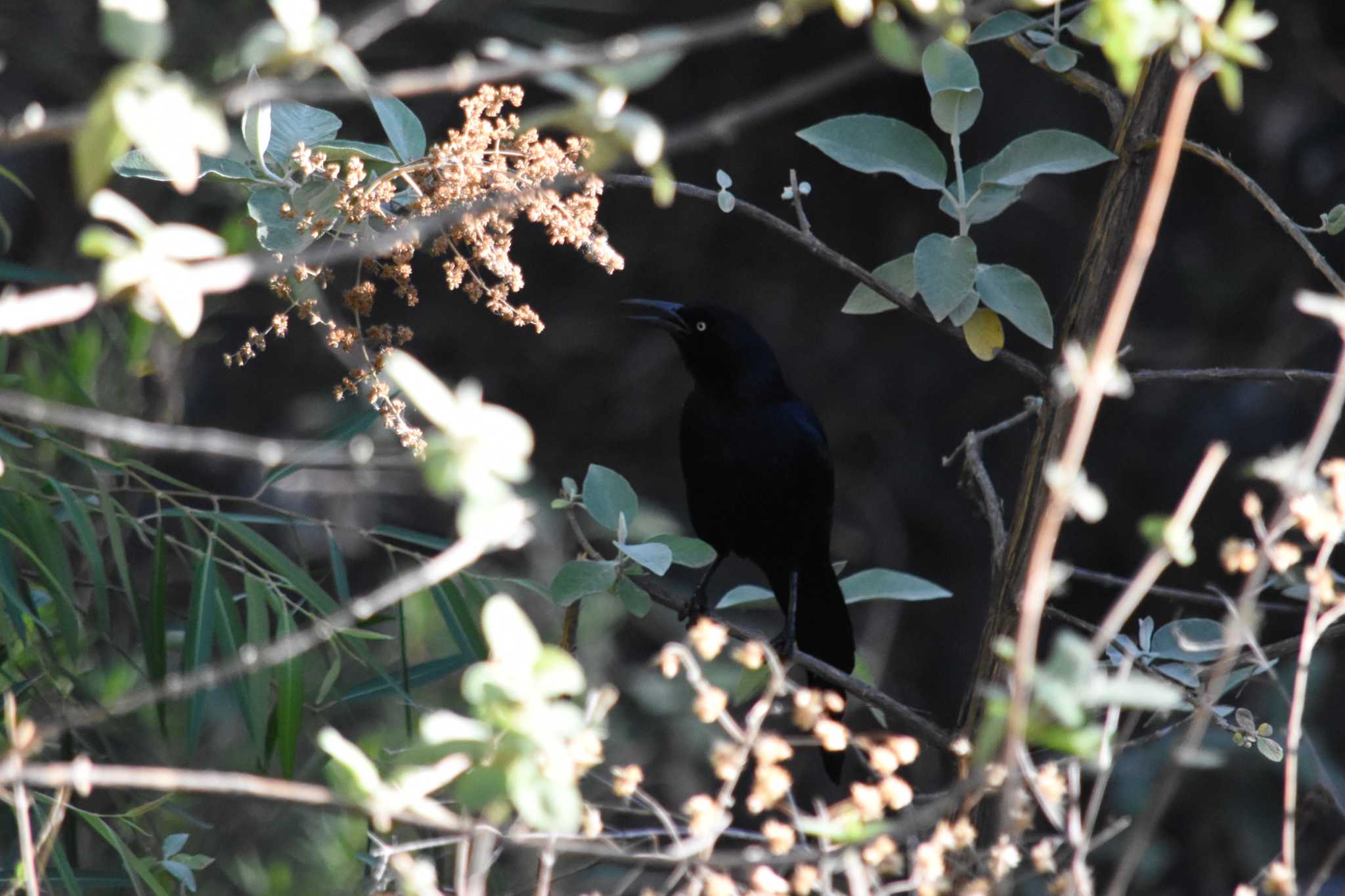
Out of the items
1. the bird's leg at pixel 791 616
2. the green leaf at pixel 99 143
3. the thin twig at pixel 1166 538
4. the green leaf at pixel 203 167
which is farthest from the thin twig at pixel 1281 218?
the bird's leg at pixel 791 616

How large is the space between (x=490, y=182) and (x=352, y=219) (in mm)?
202

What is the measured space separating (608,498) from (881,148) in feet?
2.21

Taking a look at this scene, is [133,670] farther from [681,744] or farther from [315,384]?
[315,384]

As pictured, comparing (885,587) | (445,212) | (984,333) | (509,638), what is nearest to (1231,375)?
(984,333)

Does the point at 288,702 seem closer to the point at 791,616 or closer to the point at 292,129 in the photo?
the point at 292,129

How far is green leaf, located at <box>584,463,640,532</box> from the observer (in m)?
2.33

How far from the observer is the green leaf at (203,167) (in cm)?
215

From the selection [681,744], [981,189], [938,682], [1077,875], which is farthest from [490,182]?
[938,682]

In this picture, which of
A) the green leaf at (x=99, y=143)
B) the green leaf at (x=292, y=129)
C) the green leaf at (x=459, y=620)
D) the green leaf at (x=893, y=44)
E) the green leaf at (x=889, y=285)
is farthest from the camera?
the green leaf at (x=459, y=620)

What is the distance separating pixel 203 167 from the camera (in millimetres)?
2264

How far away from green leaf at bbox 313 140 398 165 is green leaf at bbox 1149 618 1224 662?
52.8 inches

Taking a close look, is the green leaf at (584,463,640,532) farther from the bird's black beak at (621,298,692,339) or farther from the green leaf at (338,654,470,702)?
the bird's black beak at (621,298,692,339)

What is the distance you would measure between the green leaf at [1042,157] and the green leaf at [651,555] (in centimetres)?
73

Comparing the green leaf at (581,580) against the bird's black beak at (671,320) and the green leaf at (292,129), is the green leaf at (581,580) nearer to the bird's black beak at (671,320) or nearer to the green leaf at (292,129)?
the green leaf at (292,129)
